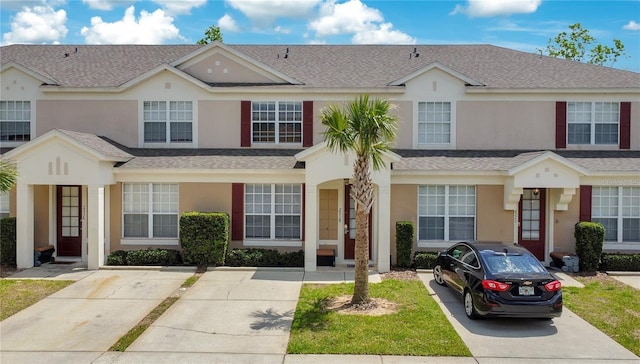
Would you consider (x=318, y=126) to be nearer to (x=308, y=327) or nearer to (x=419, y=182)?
(x=419, y=182)

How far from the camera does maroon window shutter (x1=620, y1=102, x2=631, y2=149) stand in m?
17.8

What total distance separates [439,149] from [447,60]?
185 inches

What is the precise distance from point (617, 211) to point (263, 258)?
39.6ft

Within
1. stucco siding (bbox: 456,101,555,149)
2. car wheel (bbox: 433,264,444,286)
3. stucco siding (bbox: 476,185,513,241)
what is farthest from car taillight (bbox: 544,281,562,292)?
stucco siding (bbox: 456,101,555,149)

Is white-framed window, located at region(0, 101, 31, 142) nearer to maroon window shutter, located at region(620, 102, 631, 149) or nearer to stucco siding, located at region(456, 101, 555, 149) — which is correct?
stucco siding, located at region(456, 101, 555, 149)

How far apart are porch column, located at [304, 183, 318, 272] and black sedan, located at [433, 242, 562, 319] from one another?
16.9ft

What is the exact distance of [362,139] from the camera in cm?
1154

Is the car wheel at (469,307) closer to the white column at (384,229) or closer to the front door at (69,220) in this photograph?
the white column at (384,229)

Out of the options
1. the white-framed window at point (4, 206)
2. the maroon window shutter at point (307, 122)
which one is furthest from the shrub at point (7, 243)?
the maroon window shutter at point (307, 122)

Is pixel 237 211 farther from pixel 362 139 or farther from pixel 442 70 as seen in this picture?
pixel 442 70

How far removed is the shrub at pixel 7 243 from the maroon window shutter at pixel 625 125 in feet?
70.4

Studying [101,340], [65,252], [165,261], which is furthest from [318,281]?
[65,252]

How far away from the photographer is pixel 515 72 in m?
19.0

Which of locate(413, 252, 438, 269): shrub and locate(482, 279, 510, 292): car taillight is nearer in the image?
locate(482, 279, 510, 292): car taillight
